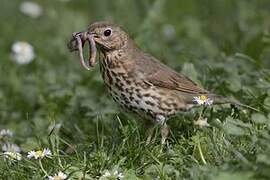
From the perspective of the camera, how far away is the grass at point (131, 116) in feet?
19.1

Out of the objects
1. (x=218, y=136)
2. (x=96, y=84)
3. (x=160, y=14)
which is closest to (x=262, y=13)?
(x=160, y=14)

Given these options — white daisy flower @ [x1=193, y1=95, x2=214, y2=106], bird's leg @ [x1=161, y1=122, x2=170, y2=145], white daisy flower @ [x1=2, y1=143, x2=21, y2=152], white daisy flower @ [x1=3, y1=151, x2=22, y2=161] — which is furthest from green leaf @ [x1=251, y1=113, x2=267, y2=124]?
white daisy flower @ [x1=2, y1=143, x2=21, y2=152]

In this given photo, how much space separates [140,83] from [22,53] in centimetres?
297

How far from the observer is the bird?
21.9 feet

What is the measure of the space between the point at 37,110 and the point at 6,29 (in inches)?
79.3

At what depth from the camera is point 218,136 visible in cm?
607

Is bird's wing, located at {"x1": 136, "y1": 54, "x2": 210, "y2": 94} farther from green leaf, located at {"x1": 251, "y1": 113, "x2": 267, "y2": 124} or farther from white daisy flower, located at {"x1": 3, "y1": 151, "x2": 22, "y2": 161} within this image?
green leaf, located at {"x1": 251, "y1": 113, "x2": 267, "y2": 124}

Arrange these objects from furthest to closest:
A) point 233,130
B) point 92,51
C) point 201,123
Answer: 1. point 92,51
2. point 201,123
3. point 233,130

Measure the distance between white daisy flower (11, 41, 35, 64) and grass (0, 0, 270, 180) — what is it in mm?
92

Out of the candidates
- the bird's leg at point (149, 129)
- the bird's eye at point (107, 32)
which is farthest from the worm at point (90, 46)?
the bird's leg at point (149, 129)

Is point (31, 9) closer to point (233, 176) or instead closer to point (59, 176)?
point (59, 176)

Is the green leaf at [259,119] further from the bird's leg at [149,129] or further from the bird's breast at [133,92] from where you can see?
the bird's breast at [133,92]

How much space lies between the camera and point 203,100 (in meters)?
6.66

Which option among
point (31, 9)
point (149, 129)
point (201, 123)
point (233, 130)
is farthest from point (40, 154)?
point (31, 9)
